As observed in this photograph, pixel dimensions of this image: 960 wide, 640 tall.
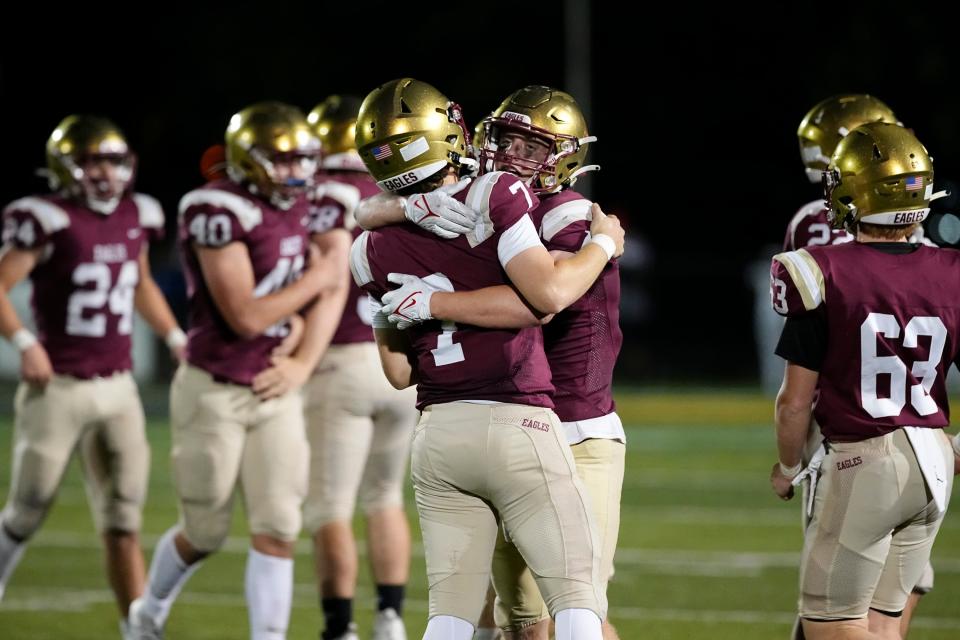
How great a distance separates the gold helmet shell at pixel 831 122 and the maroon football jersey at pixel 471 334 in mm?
1728

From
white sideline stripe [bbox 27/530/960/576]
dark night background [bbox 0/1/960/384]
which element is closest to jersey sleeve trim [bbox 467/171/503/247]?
white sideline stripe [bbox 27/530/960/576]

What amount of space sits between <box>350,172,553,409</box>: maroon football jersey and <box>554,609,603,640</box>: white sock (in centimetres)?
54

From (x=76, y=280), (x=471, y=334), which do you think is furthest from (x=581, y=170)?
(x=76, y=280)

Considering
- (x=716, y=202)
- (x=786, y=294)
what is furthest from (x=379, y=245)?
(x=716, y=202)

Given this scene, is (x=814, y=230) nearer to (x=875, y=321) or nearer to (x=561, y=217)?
(x=875, y=321)

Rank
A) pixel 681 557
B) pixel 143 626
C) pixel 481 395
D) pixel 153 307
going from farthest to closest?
pixel 681 557, pixel 153 307, pixel 143 626, pixel 481 395

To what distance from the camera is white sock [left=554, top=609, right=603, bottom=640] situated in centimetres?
368

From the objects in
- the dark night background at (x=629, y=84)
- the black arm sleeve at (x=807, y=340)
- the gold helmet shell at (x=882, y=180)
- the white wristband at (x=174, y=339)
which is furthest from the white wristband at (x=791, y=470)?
the dark night background at (x=629, y=84)

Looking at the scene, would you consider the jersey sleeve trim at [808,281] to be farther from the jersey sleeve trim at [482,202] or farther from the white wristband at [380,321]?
the white wristband at [380,321]

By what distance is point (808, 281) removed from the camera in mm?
3906

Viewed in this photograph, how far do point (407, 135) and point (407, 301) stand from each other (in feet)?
1.46

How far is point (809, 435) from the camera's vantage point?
425cm

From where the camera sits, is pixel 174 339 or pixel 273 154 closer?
pixel 273 154

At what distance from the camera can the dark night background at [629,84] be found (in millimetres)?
20000
